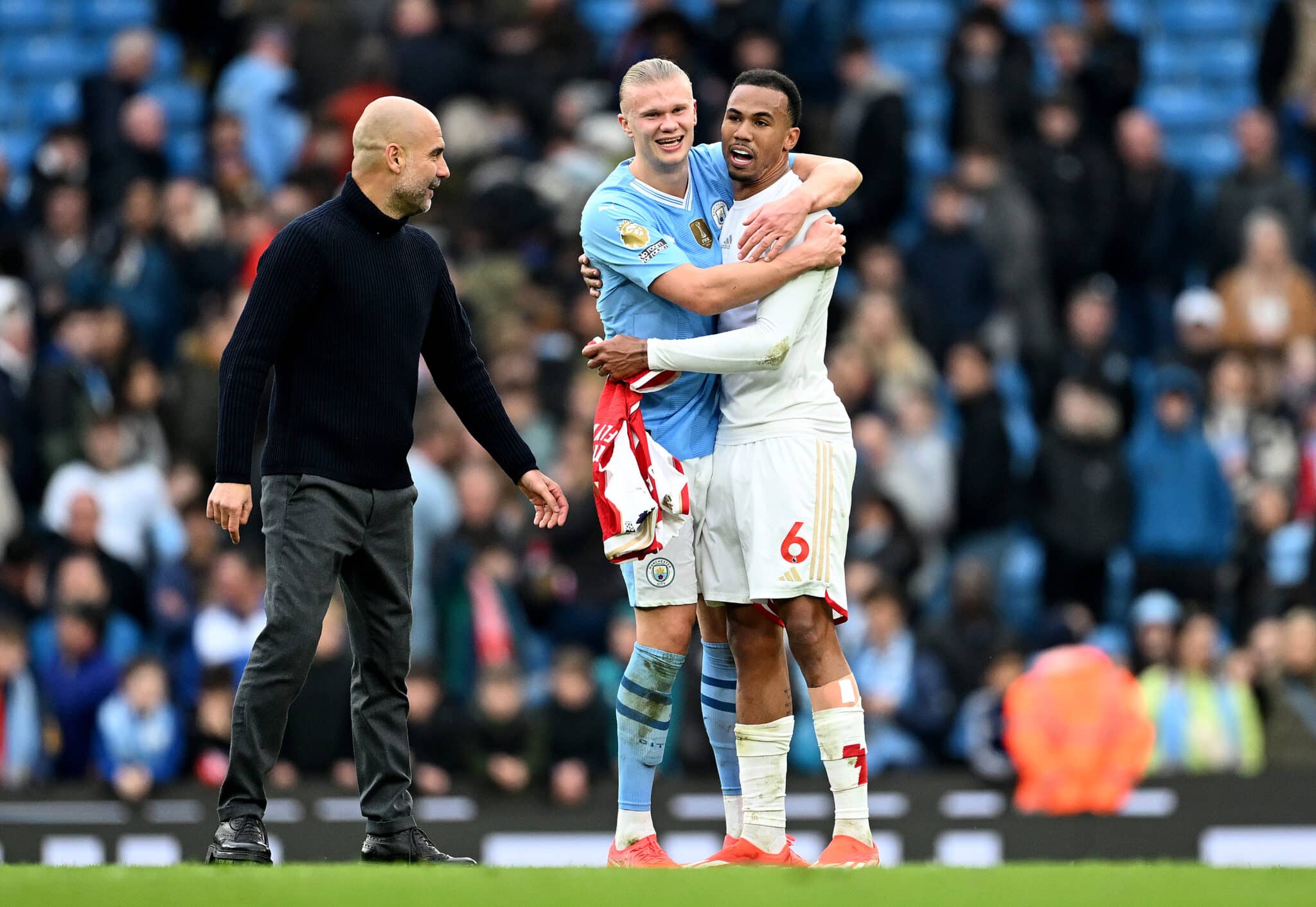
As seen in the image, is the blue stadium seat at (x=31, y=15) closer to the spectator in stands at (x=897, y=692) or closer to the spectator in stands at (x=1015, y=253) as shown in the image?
the spectator in stands at (x=1015, y=253)

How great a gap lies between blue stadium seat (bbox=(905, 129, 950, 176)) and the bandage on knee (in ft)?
31.5

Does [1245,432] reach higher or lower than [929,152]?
lower

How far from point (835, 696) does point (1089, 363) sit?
7293 millimetres

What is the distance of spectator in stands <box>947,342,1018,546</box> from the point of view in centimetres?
1317

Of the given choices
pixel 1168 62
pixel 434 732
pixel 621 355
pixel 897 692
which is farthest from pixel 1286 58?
pixel 621 355

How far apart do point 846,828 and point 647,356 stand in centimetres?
175

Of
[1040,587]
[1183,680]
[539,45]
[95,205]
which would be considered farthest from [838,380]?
[95,205]

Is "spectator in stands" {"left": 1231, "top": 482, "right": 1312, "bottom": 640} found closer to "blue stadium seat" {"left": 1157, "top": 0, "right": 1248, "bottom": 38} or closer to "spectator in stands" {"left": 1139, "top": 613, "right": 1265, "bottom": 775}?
"spectator in stands" {"left": 1139, "top": 613, "right": 1265, "bottom": 775}

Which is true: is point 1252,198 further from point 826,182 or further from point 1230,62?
point 826,182

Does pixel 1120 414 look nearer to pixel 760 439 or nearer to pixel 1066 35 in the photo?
pixel 1066 35

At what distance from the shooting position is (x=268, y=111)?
1541 cm

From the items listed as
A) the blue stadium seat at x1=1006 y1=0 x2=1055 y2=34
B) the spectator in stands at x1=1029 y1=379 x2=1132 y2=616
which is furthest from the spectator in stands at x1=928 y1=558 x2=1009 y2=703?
the blue stadium seat at x1=1006 y1=0 x2=1055 y2=34

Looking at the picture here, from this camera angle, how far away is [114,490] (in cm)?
1280

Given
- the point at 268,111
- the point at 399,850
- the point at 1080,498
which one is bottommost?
the point at 399,850
